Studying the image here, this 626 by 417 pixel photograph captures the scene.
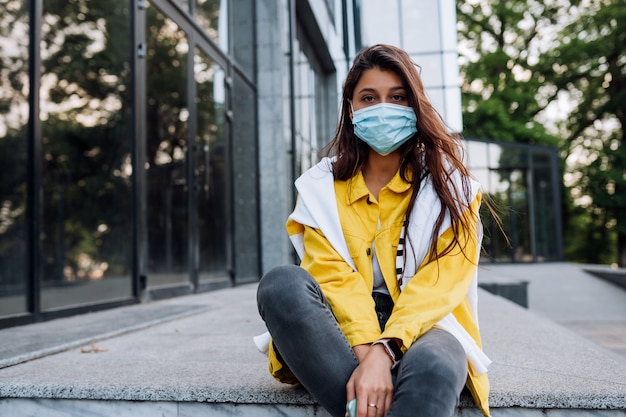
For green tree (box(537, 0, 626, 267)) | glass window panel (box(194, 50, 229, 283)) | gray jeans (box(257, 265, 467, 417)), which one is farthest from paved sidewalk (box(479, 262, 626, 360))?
green tree (box(537, 0, 626, 267))

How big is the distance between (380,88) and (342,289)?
734mm

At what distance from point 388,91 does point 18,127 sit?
808 centimetres

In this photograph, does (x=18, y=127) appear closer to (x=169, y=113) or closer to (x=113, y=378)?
(x=169, y=113)

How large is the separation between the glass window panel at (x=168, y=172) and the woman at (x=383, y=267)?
434 centimetres

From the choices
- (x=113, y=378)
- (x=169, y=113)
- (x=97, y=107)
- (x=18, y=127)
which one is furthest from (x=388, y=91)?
(x=97, y=107)

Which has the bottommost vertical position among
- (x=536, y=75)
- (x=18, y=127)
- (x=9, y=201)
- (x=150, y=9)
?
(x=9, y=201)

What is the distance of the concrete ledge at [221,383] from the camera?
6.27 feet

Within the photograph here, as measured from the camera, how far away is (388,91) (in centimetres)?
207

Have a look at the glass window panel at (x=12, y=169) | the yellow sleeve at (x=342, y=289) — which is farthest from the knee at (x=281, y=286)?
the glass window panel at (x=12, y=169)

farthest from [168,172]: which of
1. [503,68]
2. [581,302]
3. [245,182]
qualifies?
[503,68]

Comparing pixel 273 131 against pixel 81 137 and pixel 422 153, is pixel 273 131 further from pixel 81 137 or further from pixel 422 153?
pixel 422 153

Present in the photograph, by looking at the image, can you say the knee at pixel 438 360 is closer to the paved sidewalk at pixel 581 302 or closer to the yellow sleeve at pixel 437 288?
the yellow sleeve at pixel 437 288

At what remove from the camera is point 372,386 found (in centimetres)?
151

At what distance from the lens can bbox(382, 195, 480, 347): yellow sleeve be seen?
5.45 ft
